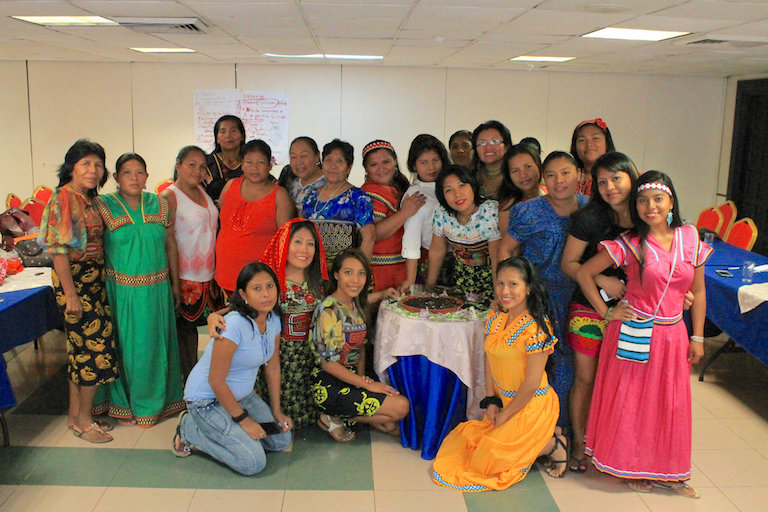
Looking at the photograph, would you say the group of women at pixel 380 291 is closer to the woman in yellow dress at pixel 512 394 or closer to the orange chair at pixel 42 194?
the woman in yellow dress at pixel 512 394

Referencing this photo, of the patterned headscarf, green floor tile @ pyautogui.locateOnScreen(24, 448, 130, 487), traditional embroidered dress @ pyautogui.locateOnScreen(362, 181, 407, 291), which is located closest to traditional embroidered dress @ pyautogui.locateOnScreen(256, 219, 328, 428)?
the patterned headscarf

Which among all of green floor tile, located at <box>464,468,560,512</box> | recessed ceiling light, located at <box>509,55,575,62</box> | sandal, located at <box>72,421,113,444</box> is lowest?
green floor tile, located at <box>464,468,560,512</box>

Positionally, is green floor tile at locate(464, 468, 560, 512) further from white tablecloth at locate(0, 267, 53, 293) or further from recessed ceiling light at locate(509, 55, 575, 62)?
recessed ceiling light at locate(509, 55, 575, 62)

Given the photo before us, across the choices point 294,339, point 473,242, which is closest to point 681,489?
point 473,242

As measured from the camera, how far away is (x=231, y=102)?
7.34 metres

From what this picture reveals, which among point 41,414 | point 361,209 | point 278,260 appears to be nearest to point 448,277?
point 361,209

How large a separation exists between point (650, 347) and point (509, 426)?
0.71m

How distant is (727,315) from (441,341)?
2069 mm

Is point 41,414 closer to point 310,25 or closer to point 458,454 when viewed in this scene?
point 458,454

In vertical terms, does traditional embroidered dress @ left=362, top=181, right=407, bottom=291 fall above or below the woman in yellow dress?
above

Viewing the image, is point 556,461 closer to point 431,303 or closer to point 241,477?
point 431,303

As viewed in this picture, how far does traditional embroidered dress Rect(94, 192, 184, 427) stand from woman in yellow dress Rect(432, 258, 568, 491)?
5.38 ft

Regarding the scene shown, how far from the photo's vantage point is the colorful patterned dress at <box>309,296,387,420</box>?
126 inches

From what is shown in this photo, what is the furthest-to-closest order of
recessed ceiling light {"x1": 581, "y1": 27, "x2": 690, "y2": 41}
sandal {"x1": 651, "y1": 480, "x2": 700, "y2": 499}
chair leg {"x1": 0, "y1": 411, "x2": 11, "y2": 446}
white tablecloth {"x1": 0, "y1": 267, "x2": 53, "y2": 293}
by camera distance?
1. recessed ceiling light {"x1": 581, "y1": 27, "x2": 690, "y2": 41}
2. white tablecloth {"x1": 0, "y1": 267, "x2": 53, "y2": 293}
3. chair leg {"x1": 0, "y1": 411, "x2": 11, "y2": 446}
4. sandal {"x1": 651, "y1": 480, "x2": 700, "y2": 499}
